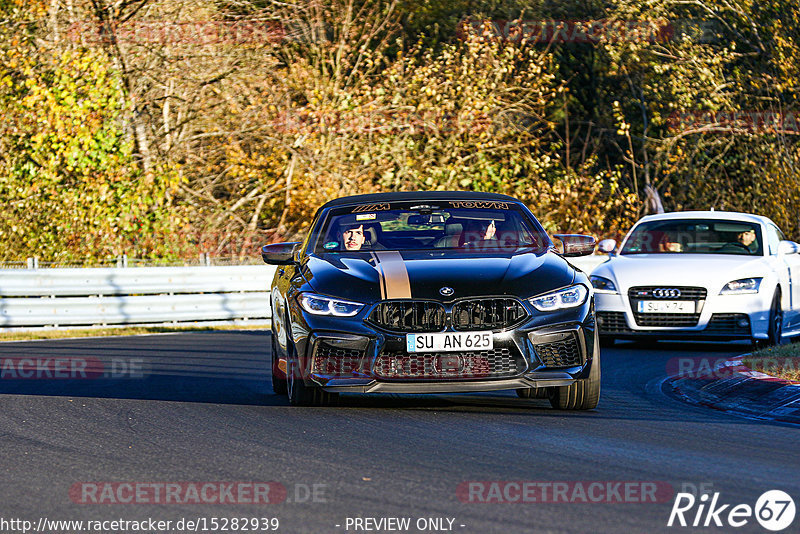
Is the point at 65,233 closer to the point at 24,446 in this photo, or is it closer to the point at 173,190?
the point at 173,190

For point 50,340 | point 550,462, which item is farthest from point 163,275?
point 550,462

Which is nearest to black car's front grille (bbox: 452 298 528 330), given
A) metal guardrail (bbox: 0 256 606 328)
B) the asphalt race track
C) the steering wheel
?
the asphalt race track

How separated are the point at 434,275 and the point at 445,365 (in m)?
0.63

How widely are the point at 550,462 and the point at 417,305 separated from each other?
77.1 inches

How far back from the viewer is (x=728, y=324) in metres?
14.5

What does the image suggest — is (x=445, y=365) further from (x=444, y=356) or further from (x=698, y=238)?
(x=698, y=238)

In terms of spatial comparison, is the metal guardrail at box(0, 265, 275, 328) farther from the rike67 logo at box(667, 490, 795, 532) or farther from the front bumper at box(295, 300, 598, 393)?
the rike67 logo at box(667, 490, 795, 532)

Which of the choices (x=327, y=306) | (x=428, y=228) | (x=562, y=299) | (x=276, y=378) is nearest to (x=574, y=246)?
(x=428, y=228)

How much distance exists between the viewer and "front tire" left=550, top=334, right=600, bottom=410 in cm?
909

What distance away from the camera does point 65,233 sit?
2477 centimetres

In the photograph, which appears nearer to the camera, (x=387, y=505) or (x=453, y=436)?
(x=387, y=505)

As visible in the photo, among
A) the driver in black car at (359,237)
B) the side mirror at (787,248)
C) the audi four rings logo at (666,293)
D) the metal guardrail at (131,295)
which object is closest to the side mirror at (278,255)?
the driver in black car at (359,237)

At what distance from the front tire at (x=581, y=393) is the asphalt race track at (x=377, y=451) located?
11 cm

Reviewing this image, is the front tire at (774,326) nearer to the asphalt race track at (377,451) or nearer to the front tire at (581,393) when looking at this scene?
the asphalt race track at (377,451)
